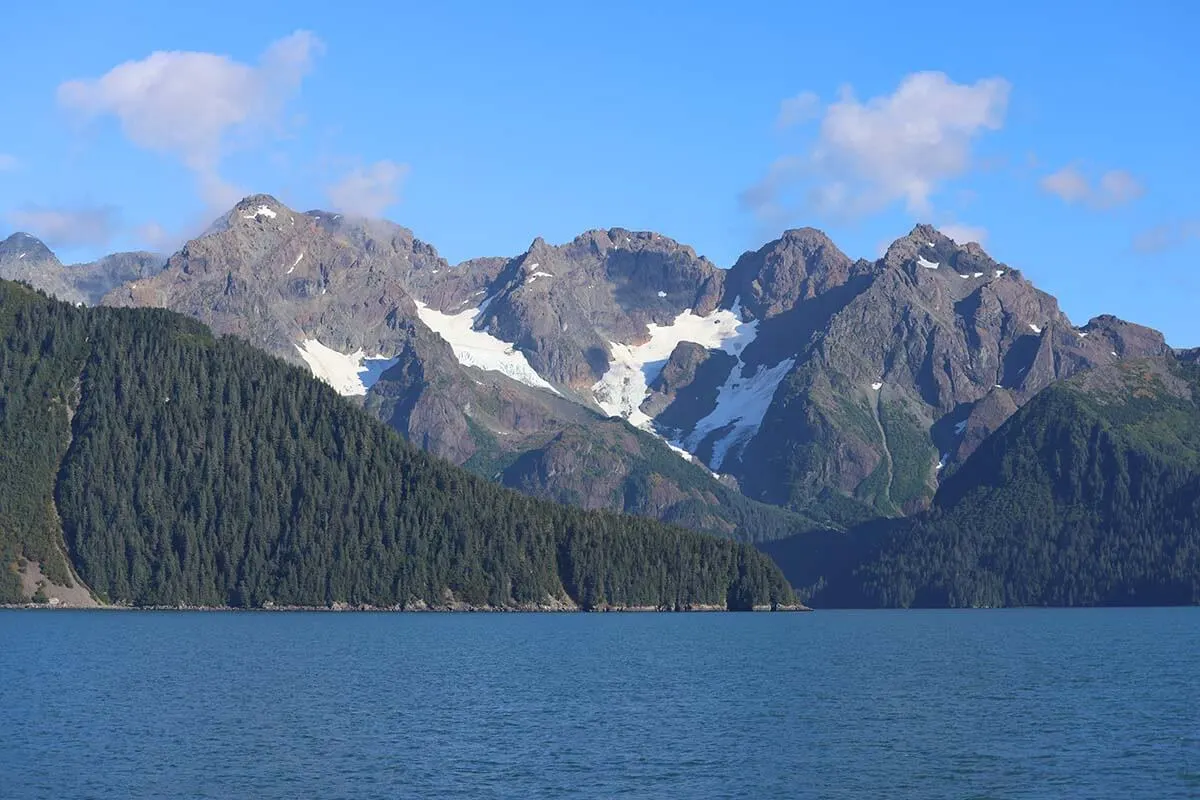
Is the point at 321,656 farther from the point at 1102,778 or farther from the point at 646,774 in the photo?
the point at 1102,778

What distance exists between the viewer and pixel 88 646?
604ft

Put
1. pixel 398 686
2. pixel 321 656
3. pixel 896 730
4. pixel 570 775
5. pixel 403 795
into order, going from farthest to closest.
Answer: pixel 321 656 → pixel 398 686 → pixel 896 730 → pixel 570 775 → pixel 403 795

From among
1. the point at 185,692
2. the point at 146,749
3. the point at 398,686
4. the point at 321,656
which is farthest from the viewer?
the point at 321,656

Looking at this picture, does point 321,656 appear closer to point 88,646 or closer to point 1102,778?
point 88,646

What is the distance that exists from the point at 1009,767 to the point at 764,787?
16.3 metres

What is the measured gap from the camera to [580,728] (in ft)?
379

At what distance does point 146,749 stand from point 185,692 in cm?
3397

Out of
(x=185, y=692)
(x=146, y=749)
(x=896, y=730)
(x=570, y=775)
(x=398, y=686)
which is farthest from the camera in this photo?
(x=398, y=686)

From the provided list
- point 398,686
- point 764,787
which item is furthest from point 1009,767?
point 398,686

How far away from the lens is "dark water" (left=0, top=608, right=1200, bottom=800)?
90.6 meters

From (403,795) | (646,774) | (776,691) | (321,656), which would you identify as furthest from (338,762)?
(321,656)

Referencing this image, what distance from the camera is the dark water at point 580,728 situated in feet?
297

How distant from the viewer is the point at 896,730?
11344 centimetres

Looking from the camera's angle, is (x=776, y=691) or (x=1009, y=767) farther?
(x=776, y=691)
